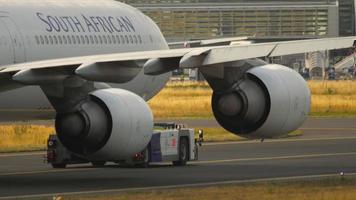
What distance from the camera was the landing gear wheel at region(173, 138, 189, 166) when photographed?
4281cm

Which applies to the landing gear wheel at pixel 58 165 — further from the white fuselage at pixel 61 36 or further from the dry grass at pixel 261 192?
the dry grass at pixel 261 192

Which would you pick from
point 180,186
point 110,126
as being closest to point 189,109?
point 180,186

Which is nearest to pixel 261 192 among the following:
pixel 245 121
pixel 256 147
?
pixel 245 121

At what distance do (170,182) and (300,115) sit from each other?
14.9 ft

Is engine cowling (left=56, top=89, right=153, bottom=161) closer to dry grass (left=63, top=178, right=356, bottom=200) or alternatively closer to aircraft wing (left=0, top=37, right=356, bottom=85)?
aircraft wing (left=0, top=37, right=356, bottom=85)

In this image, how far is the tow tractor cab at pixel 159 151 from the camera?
135 feet

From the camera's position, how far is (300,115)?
1282 inches

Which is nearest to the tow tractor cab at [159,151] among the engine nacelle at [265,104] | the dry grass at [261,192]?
the dry grass at [261,192]

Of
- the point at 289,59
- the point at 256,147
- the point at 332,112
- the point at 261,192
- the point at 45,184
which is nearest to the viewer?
the point at 261,192

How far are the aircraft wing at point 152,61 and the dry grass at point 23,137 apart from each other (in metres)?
18.0

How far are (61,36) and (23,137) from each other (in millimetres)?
18215

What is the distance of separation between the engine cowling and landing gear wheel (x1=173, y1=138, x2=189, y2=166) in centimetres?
1038

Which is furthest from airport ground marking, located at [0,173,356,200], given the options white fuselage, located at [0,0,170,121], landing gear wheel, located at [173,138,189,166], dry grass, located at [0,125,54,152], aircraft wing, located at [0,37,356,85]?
dry grass, located at [0,125,54,152]

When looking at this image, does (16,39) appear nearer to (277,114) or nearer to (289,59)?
(277,114)
